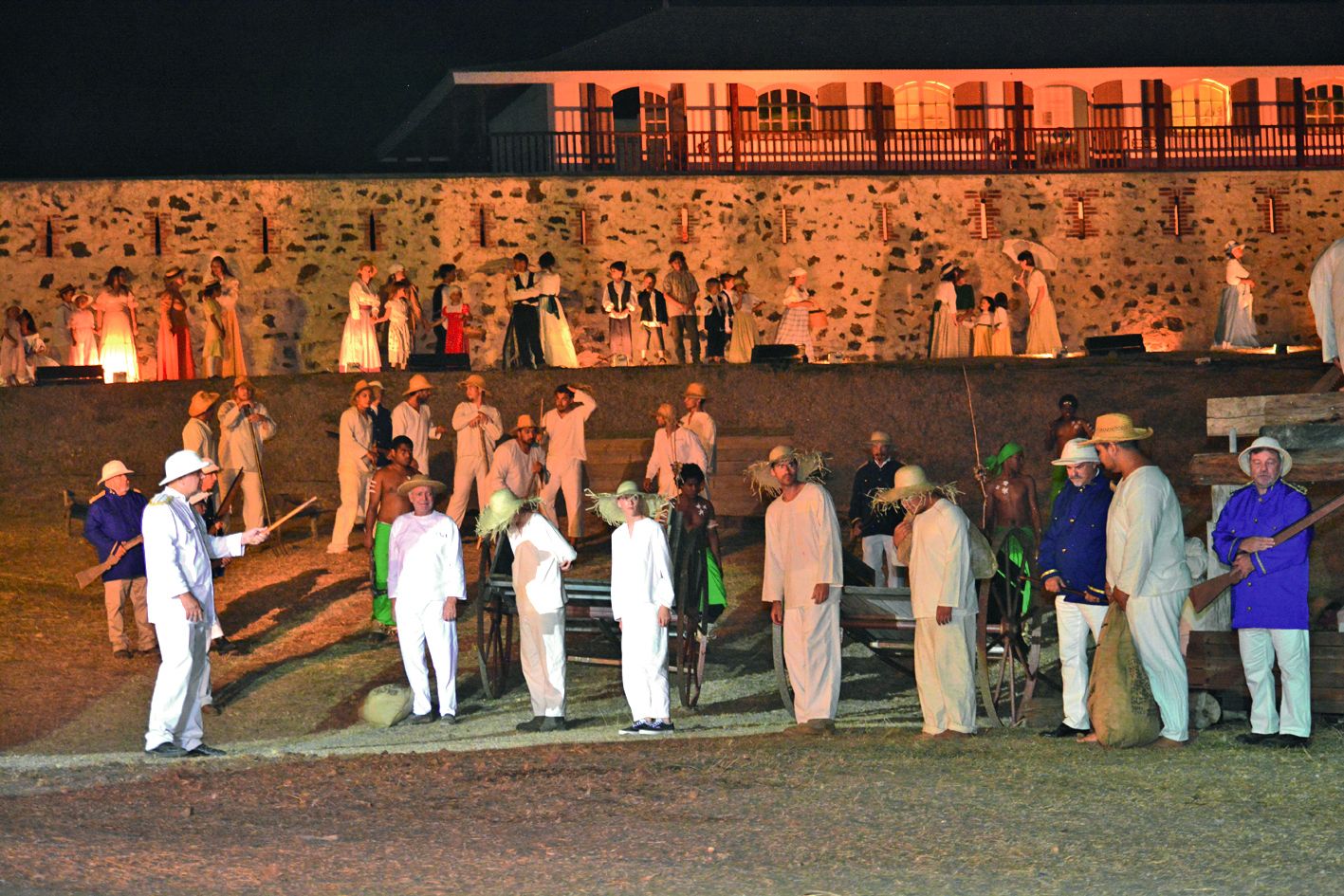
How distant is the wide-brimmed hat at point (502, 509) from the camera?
1038 centimetres

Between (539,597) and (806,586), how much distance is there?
154 cm

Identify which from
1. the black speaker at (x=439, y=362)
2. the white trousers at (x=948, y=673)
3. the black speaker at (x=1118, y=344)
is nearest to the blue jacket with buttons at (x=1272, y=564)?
the white trousers at (x=948, y=673)

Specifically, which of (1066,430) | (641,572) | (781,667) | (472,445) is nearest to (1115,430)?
(781,667)

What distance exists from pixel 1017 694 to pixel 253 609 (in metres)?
5.92

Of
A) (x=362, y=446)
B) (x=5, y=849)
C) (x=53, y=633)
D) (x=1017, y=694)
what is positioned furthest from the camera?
(x=362, y=446)

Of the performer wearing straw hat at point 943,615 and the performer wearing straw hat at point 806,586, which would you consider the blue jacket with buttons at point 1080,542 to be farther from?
the performer wearing straw hat at point 806,586

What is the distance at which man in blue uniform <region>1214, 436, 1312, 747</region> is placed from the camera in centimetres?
841

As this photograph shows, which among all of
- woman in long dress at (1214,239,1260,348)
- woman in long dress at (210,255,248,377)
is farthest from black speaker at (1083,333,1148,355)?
woman in long dress at (210,255,248,377)

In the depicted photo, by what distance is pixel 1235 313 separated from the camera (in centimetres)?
2439

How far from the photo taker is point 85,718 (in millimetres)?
10789

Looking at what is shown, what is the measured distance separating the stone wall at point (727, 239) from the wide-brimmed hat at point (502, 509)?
44.4ft

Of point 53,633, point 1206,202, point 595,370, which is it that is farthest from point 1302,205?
point 53,633

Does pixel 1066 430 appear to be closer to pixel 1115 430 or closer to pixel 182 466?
pixel 1115 430

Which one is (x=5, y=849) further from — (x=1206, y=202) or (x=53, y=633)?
(x=1206, y=202)
